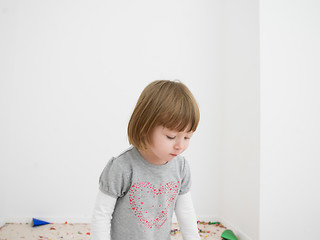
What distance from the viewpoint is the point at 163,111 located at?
0.84 metres

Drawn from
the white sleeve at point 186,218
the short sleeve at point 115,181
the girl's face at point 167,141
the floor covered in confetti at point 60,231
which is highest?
the girl's face at point 167,141

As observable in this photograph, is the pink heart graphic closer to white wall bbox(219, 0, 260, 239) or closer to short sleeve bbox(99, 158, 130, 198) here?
short sleeve bbox(99, 158, 130, 198)

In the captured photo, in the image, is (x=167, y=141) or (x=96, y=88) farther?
(x=96, y=88)

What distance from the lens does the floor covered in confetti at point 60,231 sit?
177 centimetres

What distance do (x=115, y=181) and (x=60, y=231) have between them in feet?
4.08

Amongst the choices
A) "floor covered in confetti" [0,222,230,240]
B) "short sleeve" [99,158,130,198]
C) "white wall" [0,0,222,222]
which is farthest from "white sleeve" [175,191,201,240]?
"white wall" [0,0,222,222]

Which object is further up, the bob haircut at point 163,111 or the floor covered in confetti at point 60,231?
the bob haircut at point 163,111

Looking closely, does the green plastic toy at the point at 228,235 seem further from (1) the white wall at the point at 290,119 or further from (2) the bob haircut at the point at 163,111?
(2) the bob haircut at the point at 163,111

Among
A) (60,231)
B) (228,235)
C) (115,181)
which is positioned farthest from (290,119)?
(60,231)

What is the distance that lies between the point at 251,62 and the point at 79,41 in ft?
4.39

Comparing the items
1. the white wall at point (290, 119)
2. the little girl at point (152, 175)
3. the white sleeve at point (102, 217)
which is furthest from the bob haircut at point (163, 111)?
the white wall at point (290, 119)

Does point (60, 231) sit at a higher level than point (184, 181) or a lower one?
lower

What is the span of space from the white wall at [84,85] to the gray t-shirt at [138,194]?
1170 mm

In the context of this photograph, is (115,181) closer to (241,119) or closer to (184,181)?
(184,181)
